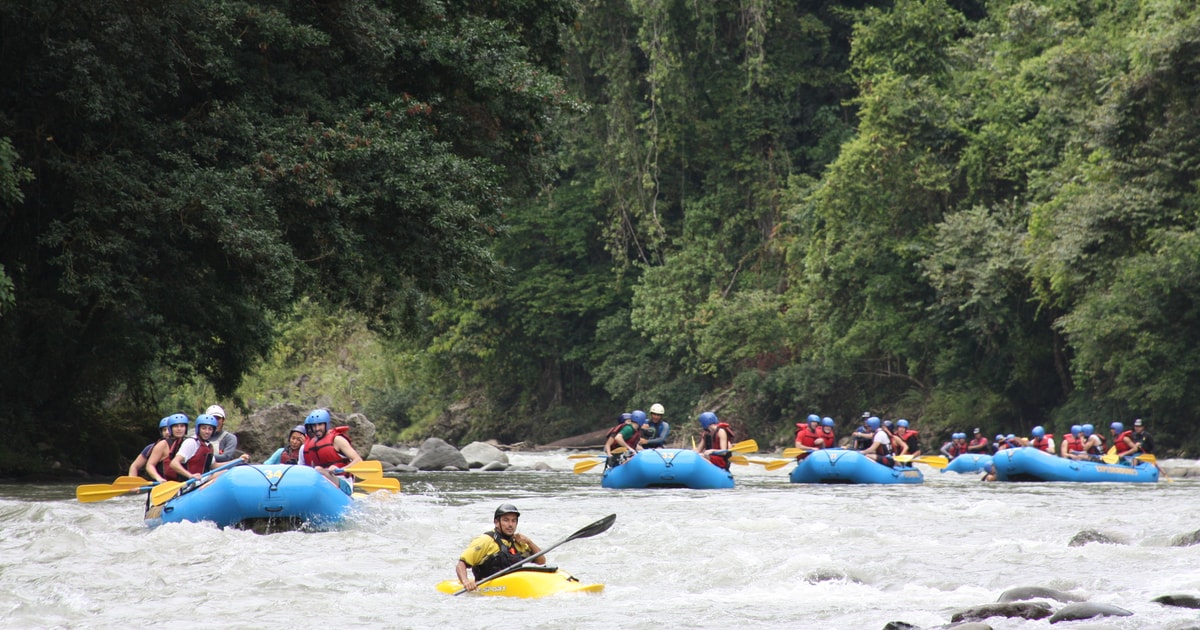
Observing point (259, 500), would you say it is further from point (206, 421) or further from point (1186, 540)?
point (1186, 540)

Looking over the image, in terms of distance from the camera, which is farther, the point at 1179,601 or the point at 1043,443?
the point at 1043,443

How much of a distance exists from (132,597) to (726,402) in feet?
102

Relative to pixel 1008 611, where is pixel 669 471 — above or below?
above

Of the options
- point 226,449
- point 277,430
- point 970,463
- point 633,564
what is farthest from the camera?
point 970,463

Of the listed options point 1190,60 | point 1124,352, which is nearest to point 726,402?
point 1124,352

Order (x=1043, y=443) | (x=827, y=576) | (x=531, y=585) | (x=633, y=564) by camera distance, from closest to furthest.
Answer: (x=531, y=585) → (x=827, y=576) → (x=633, y=564) → (x=1043, y=443)

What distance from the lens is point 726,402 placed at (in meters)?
39.2

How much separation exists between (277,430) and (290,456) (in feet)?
34.8

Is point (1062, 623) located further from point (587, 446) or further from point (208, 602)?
point (587, 446)

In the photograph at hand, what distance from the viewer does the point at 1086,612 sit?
7.54 meters

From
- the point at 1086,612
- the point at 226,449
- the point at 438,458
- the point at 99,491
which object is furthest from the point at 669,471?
the point at 438,458

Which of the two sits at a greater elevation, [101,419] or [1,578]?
[101,419]

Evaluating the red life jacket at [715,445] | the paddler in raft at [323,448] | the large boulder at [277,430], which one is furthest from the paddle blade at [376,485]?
the large boulder at [277,430]

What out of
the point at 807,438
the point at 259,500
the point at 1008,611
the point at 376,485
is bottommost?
the point at 1008,611
